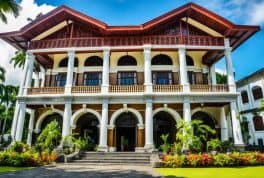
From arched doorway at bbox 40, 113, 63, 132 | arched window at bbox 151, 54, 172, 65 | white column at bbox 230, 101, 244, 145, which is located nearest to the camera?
white column at bbox 230, 101, 244, 145

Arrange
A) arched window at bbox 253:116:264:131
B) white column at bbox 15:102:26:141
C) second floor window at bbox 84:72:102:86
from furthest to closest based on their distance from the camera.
A: arched window at bbox 253:116:264:131, second floor window at bbox 84:72:102:86, white column at bbox 15:102:26:141

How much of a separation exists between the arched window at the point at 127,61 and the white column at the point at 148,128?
517 cm

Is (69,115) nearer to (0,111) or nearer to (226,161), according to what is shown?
(226,161)

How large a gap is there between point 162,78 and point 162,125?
14.1 feet

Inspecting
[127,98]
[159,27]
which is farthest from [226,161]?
[159,27]

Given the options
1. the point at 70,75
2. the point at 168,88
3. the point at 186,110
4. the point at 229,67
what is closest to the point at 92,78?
the point at 70,75

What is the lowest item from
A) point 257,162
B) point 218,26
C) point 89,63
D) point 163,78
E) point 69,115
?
point 257,162

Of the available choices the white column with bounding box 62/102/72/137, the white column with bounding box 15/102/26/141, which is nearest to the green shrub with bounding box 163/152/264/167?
the white column with bounding box 62/102/72/137

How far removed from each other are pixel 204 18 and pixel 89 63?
11227mm

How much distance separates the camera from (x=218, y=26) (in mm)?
20688

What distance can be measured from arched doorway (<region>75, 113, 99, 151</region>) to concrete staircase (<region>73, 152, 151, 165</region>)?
13.1ft

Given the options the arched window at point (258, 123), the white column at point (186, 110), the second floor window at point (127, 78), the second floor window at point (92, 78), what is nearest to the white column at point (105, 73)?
the second floor window at point (127, 78)

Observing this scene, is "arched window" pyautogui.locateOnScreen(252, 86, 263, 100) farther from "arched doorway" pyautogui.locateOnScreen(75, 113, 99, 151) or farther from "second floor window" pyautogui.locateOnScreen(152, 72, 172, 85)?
"arched doorway" pyautogui.locateOnScreen(75, 113, 99, 151)

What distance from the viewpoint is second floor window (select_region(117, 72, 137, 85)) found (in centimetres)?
2197
